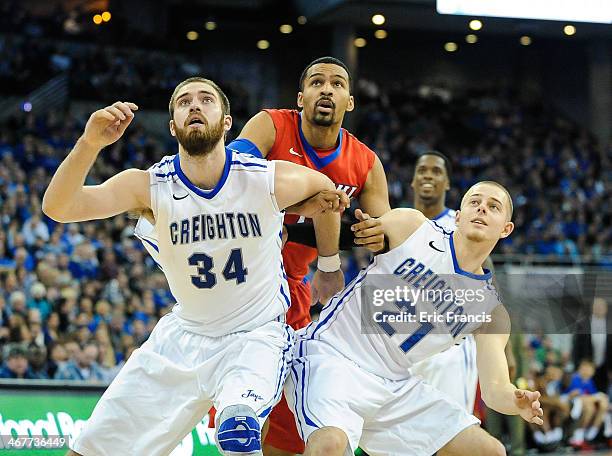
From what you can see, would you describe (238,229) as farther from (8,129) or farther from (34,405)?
(8,129)

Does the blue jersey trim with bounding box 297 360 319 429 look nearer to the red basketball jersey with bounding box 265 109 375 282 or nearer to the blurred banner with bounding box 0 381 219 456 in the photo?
the red basketball jersey with bounding box 265 109 375 282

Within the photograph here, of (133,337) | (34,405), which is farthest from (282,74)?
(34,405)

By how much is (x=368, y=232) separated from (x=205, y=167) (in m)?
0.88

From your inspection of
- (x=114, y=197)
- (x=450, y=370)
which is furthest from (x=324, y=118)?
(x=450, y=370)

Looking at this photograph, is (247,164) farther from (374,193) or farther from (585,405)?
(585,405)

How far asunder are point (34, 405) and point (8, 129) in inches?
426

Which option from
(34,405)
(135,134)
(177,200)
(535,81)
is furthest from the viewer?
(535,81)

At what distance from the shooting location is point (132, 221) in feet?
45.5

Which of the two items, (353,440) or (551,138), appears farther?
(551,138)

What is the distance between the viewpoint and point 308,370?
485 centimetres

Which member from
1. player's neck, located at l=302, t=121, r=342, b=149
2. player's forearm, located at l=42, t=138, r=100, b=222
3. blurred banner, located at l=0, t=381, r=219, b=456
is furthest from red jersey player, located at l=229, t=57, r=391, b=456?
blurred banner, located at l=0, t=381, r=219, b=456

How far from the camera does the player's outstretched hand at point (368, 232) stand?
4.78 metres

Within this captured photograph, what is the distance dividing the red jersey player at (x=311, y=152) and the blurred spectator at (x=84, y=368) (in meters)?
4.49

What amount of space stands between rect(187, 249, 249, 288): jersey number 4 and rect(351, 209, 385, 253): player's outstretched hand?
62cm
